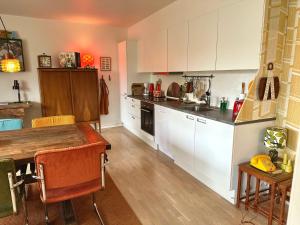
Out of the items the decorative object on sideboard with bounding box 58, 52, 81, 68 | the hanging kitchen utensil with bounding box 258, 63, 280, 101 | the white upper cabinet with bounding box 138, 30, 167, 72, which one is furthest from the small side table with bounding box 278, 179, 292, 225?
the decorative object on sideboard with bounding box 58, 52, 81, 68

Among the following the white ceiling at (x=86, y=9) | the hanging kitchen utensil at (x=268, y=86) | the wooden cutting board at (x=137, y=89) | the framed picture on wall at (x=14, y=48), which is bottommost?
the wooden cutting board at (x=137, y=89)

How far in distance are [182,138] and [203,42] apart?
132cm

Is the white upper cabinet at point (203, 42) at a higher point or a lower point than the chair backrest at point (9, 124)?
higher

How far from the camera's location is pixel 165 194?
7.80 feet

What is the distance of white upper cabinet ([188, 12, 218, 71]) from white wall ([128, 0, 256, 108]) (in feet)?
0.51

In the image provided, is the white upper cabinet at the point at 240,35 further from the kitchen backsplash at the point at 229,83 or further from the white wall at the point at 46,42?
the white wall at the point at 46,42

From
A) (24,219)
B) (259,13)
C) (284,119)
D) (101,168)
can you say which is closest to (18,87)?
(24,219)

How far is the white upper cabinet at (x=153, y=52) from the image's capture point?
3.67 meters

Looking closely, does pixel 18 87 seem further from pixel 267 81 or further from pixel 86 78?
pixel 267 81

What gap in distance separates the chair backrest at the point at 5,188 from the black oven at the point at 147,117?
8.22ft

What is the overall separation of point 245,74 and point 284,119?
70cm

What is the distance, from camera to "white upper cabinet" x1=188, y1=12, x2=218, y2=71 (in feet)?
8.33

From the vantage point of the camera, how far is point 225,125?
2.12 meters

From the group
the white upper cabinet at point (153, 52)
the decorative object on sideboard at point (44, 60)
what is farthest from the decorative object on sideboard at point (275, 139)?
the decorative object on sideboard at point (44, 60)
